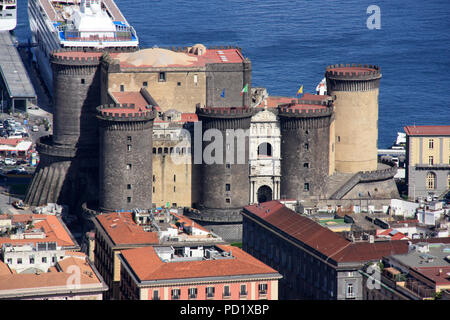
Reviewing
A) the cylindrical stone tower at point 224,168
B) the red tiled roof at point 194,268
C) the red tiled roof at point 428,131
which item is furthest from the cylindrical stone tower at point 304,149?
the red tiled roof at point 194,268

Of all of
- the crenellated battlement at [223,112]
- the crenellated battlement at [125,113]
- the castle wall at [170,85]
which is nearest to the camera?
the crenellated battlement at [125,113]

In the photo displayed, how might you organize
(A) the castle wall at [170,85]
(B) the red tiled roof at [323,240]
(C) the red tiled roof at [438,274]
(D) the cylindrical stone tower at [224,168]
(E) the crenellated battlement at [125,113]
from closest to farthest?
(C) the red tiled roof at [438,274] < (B) the red tiled roof at [323,240] < (E) the crenellated battlement at [125,113] < (D) the cylindrical stone tower at [224,168] < (A) the castle wall at [170,85]

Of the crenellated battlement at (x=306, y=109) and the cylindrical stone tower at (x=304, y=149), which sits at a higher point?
the crenellated battlement at (x=306, y=109)

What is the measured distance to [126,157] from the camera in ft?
544

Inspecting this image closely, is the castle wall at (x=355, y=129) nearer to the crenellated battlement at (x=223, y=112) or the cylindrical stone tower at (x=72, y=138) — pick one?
the crenellated battlement at (x=223, y=112)

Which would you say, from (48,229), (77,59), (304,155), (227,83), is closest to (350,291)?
(48,229)

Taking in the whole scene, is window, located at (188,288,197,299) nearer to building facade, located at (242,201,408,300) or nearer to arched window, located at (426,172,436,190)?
building facade, located at (242,201,408,300)

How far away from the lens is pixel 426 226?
465ft

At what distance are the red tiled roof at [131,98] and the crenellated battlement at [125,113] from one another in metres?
1.49

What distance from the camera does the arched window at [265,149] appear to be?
173 m

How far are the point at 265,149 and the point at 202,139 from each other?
928cm

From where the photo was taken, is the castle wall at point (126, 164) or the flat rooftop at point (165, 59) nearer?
the castle wall at point (126, 164)

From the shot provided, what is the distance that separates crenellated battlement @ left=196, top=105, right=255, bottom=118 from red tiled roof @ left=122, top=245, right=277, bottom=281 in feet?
131
